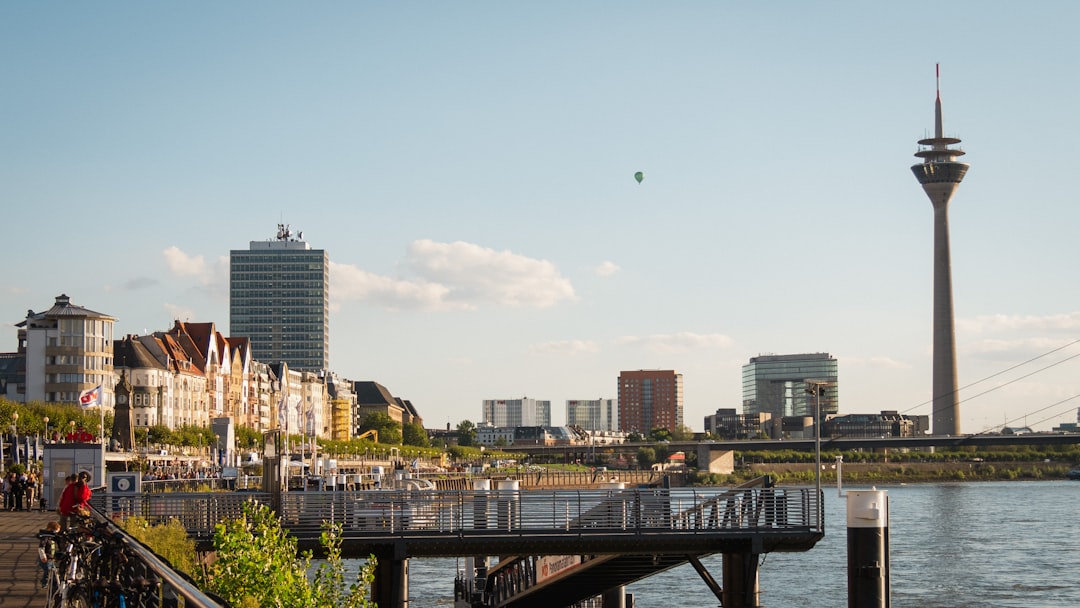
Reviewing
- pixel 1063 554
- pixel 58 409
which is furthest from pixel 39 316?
pixel 1063 554

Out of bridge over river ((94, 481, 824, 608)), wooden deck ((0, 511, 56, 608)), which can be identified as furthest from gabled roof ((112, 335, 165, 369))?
bridge over river ((94, 481, 824, 608))

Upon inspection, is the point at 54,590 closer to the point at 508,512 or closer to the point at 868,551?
the point at 868,551

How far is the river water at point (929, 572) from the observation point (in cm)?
5175

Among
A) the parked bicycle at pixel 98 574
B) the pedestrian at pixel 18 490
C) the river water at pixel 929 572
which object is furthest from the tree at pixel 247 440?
the parked bicycle at pixel 98 574

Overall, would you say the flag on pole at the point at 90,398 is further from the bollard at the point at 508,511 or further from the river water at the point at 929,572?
the bollard at the point at 508,511

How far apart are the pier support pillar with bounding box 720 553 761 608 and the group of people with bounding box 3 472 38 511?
1055 inches

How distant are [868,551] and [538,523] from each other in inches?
324

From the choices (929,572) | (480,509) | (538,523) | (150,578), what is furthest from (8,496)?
(150,578)

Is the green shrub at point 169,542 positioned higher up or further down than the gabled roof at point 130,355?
further down

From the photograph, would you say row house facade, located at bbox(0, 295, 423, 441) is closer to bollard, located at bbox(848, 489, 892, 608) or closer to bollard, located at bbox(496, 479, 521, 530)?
A: bollard, located at bbox(496, 479, 521, 530)

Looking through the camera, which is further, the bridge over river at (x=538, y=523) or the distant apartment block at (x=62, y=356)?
the distant apartment block at (x=62, y=356)

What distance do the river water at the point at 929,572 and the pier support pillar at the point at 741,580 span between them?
1000 mm

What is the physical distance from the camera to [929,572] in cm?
6097

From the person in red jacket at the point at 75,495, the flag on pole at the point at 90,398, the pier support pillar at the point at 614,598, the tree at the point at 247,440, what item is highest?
the flag on pole at the point at 90,398
